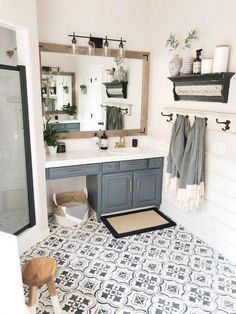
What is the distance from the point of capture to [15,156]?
8.34ft

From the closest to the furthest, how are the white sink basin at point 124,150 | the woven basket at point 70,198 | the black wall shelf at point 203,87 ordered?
1. the black wall shelf at point 203,87
2. the white sink basin at point 124,150
3. the woven basket at point 70,198

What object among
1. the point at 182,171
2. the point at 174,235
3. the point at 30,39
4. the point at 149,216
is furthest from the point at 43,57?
the point at 174,235

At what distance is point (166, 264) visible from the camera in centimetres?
243

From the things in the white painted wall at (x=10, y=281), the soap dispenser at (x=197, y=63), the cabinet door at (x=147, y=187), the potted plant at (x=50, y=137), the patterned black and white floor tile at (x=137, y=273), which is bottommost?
the patterned black and white floor tile at (x=137, y=273)

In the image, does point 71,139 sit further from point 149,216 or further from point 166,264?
point 166,264

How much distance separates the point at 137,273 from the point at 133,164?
127 centimetres

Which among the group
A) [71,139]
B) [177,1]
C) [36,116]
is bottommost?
[71,139]

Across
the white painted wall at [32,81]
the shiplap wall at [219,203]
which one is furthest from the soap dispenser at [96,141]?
the shiplap wall at [219,203]

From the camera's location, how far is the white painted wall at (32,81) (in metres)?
2.13

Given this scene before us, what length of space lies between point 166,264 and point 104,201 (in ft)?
3.45

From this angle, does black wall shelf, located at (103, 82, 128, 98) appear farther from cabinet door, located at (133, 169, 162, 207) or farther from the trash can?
the trash can

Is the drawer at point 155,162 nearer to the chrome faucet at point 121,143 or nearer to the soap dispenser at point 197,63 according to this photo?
the chrome faucet at point 121,143

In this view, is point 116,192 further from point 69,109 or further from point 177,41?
point 177,41

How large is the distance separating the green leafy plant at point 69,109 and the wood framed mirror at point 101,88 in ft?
0.14
